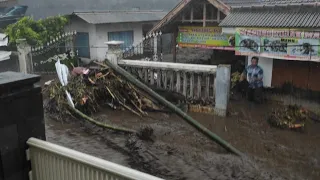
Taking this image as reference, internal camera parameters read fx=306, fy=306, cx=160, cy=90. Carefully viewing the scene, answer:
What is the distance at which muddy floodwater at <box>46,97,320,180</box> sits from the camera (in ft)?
18.5

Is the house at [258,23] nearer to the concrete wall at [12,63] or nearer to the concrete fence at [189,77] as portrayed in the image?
the concrete fence at [189,77]

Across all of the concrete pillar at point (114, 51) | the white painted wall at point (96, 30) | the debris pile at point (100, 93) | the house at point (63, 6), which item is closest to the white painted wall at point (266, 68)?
the debris pile at point (100, 93)

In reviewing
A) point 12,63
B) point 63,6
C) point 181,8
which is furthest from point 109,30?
point 63,6

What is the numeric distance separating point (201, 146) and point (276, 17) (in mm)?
5109

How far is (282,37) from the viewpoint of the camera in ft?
29.7

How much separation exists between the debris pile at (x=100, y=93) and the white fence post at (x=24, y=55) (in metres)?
5.89

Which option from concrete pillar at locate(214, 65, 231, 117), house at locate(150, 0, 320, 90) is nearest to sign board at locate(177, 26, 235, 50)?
house at locate(150, 0, 320, 90)

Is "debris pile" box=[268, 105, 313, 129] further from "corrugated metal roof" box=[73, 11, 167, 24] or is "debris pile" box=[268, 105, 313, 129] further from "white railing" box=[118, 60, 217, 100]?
"corrugated metal roof" box=[73, 11, 167, 24]

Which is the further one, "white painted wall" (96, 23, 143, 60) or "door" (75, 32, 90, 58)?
"door" (75, 32, 90, 58)

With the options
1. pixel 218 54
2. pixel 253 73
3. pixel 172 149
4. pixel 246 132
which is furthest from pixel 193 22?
pixel 172 149

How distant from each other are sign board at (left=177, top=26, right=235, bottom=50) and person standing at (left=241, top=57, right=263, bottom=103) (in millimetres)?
1352

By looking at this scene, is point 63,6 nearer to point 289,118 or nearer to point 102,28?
point 102,28

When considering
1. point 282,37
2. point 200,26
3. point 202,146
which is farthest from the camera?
point 200,26

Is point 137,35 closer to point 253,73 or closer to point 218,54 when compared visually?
point 218,54
